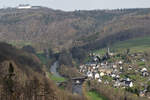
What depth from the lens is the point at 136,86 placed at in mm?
52844

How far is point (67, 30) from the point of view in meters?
167

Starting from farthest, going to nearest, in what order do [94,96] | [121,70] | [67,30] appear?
1. [67,30]
2. [121,70]
3. [94,96]

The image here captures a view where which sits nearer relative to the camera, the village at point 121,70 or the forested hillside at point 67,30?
the village at point 121,70

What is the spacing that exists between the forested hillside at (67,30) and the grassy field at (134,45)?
6.65 meters

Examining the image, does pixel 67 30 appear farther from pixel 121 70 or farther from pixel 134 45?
pixel 121 70

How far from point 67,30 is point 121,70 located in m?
96.0

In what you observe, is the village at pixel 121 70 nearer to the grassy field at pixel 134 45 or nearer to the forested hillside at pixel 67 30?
the grassy field at pixel 134 45

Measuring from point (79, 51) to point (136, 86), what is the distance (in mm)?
46984

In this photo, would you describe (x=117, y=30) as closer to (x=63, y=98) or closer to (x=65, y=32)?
(x=65, y=32)

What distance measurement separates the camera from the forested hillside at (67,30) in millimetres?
121100

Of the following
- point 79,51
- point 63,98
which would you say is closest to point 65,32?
point 79,51

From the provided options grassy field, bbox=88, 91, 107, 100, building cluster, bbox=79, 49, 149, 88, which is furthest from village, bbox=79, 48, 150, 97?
grassy field, bbox=88, 91, 107, 100

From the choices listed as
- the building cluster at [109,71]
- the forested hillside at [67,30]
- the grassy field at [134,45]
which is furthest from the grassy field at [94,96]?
the forested hillside at [67,30]

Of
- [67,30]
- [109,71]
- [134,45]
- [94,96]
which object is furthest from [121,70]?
[67,30]
